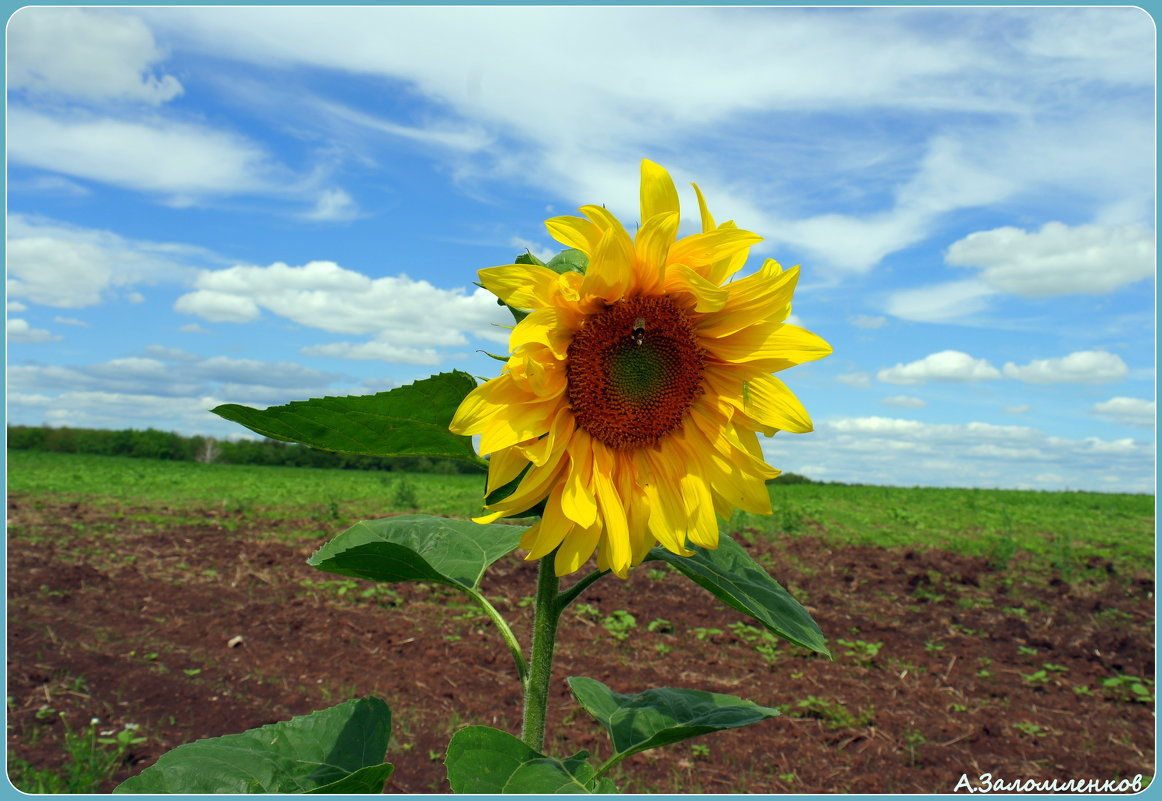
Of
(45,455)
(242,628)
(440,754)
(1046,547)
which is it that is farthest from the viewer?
(45,455)

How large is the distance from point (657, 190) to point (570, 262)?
8.6 inches

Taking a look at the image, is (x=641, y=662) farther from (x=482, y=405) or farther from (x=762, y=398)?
(x=482, y=405)

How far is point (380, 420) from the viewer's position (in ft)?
4.99

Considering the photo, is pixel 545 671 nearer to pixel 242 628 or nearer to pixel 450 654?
pixel 450 654

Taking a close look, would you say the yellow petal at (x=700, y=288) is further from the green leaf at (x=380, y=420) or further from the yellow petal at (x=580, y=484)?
the green leaf at (x=380, y=420)

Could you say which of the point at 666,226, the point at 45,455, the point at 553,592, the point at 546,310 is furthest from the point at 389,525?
the point at 45,455

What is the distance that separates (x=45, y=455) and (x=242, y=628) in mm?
16340

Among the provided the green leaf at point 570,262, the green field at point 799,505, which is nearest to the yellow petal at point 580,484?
the green leaf at point 570,262

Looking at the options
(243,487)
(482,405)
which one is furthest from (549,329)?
(243,487)

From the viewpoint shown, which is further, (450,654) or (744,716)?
(450,654)

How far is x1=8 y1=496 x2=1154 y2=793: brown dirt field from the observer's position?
15.5 ft

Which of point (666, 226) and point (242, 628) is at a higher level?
point (666, 226)

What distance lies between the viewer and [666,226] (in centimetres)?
158

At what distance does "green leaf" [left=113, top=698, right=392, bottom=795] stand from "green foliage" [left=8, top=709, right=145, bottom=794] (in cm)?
300
